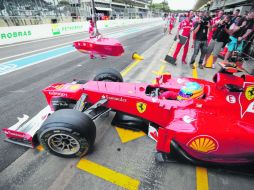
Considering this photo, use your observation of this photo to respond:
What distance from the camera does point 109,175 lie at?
6.70 feet

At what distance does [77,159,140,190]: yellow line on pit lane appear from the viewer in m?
1.95

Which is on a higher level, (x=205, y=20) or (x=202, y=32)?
(x=205, y=20)

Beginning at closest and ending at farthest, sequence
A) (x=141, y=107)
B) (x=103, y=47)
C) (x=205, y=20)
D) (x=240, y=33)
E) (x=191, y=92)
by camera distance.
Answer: (x=191, y=92), (x=141, y=107), (x=103, y=47), (x=205, y=20), (x=240, y=33)

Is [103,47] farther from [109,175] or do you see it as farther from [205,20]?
[109,175]

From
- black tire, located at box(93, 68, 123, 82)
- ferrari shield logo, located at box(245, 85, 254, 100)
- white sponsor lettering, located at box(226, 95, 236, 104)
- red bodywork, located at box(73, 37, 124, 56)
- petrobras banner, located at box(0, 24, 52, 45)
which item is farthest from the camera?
petrobras banner, located at box(0, 24, 52, 45)

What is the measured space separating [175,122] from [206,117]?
1.30 feet

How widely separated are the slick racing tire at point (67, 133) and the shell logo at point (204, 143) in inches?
48.3

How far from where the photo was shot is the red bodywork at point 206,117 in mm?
1859

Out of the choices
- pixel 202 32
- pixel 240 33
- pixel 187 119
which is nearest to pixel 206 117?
pixel 187 119

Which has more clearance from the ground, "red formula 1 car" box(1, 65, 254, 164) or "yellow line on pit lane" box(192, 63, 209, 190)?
"red formula 1 car" box(1, 65, 254, 164)

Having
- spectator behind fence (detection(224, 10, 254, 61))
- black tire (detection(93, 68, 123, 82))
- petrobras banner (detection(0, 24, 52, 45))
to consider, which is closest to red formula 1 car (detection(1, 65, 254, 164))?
black tire (detection(93, 68, 123, 82))

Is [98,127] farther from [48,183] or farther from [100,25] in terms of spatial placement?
[100,25]

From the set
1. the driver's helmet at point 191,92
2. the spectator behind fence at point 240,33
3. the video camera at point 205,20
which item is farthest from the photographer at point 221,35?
the driver's helmet at point 191,92

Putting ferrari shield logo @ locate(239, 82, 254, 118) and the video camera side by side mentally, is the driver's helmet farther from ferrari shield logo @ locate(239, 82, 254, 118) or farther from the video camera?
the video camera
